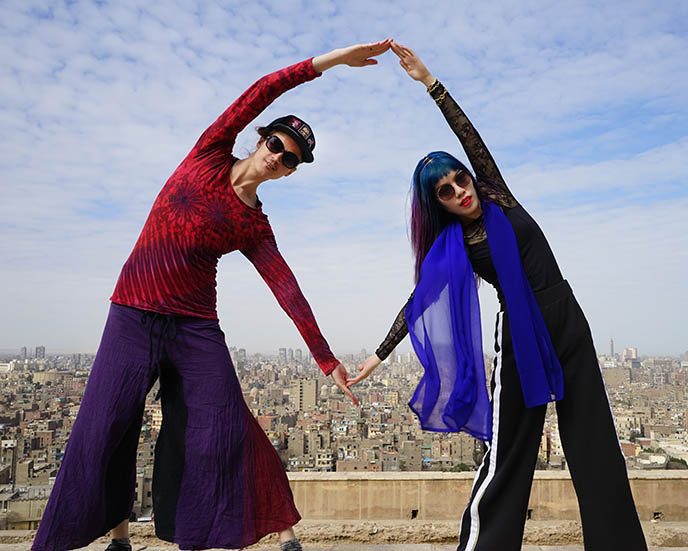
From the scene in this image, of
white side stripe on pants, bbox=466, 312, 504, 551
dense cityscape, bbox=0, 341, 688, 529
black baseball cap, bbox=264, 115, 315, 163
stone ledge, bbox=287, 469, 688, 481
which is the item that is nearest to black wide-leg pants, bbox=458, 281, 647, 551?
white side stripe on pants, bbox=466, 312, 504, 551

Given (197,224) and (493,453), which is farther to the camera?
(197,224)

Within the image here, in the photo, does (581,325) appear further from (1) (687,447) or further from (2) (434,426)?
(1) (687,447)

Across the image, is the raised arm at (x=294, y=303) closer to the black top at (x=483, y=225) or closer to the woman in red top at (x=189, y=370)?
the woman in red top at (x=189, y=370)

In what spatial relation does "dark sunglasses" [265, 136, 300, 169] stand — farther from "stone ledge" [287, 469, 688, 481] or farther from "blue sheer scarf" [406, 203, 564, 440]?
"stone ledge" [287, 469, 688, 481]

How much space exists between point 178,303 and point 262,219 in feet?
1.61

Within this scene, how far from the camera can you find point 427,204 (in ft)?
7.59

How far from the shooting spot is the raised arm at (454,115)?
231 cm

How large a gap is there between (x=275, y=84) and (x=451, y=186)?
0.78m

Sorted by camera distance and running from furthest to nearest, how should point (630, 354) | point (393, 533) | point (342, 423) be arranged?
1. point (630, 354)
2. point (342, 423)
3. point (393, 533)

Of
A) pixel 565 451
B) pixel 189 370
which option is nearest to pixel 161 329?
pixel 189 370

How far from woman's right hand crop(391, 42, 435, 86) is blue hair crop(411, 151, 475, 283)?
304 millimetres

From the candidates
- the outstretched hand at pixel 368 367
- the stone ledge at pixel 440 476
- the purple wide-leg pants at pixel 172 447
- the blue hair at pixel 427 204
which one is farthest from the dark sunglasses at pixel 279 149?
the stone ledge at pixel 440 476

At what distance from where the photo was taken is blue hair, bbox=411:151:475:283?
226cm

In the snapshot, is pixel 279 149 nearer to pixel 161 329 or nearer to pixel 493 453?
pixel 161 329
